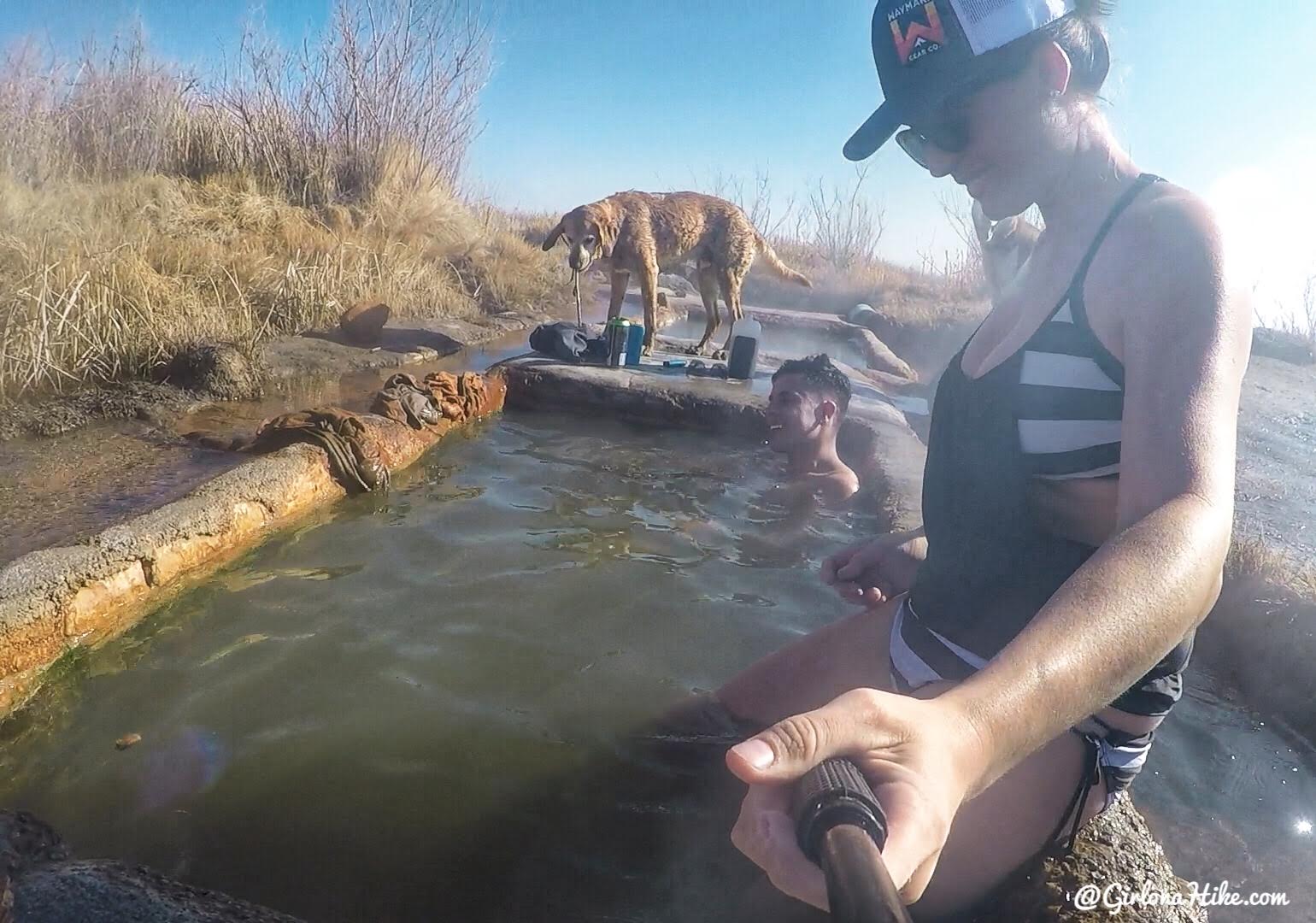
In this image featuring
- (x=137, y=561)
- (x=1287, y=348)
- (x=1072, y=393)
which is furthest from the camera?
(x=1287, y=348)

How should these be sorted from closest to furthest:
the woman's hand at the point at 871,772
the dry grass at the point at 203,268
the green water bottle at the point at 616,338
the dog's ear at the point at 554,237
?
the woman's hand at the point at 871,772, the dry grass at the point at 203,268, the green water bottle at the point at 616,338, the dog's ear at the point at 554,237

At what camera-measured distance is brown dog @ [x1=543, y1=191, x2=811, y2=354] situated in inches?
280

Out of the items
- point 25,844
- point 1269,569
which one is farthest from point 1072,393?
point 1269,569

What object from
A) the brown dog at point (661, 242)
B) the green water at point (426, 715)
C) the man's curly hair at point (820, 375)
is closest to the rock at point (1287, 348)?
the brown dog at point (661, 242)

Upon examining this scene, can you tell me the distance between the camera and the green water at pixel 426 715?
1.84 m

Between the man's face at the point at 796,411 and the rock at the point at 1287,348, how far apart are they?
895cm

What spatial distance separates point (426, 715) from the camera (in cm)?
240

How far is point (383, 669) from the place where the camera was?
103 inches

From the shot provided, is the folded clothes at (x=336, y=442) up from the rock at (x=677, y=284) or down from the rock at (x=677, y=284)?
down

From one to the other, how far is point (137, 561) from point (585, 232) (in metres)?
4.92

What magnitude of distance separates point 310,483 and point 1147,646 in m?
3.55

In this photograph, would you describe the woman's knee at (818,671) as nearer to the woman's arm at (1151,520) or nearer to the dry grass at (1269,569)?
the woman's arm at (1151,520)

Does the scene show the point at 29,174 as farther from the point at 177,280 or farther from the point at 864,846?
the point at 864,846

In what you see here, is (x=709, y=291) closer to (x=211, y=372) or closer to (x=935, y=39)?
(x=211, y=372)
